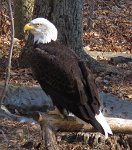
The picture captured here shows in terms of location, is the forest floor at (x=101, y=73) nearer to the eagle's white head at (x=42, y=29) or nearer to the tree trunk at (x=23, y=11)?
the tree trunk at (x=23, y=11)

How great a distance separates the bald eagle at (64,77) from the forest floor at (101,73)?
0.73 m

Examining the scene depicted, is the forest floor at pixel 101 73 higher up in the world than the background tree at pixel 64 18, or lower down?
lower down

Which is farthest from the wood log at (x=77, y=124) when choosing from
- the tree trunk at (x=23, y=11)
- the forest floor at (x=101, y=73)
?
the tree trunk at (x=23, y=11)

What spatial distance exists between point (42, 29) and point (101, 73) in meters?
3.61

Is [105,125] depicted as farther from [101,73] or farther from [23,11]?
[23,11]

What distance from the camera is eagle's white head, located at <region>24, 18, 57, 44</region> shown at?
240 inches

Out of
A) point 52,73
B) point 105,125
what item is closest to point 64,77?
point 52,73

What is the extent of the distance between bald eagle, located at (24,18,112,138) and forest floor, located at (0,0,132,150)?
733 mm

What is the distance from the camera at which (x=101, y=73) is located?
9.65 metres

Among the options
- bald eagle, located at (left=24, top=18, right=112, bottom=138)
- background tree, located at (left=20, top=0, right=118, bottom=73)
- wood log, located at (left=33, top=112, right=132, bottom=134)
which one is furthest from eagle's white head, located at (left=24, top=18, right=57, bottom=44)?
background tree, located at (left=20, top=0, right=118, bottom=73)

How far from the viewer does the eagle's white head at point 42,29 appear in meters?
6.10

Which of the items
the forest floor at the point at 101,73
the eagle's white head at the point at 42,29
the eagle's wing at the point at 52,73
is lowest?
the forest floor at the point at 101,73

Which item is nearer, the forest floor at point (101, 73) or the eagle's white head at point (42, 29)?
the eagle's white head at point (42, 29)

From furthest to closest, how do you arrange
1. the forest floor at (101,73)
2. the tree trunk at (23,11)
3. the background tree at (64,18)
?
1. the tree trunk at (23,11)
2. the background tree at (64,18)
3. the forest floor at (101,73)
